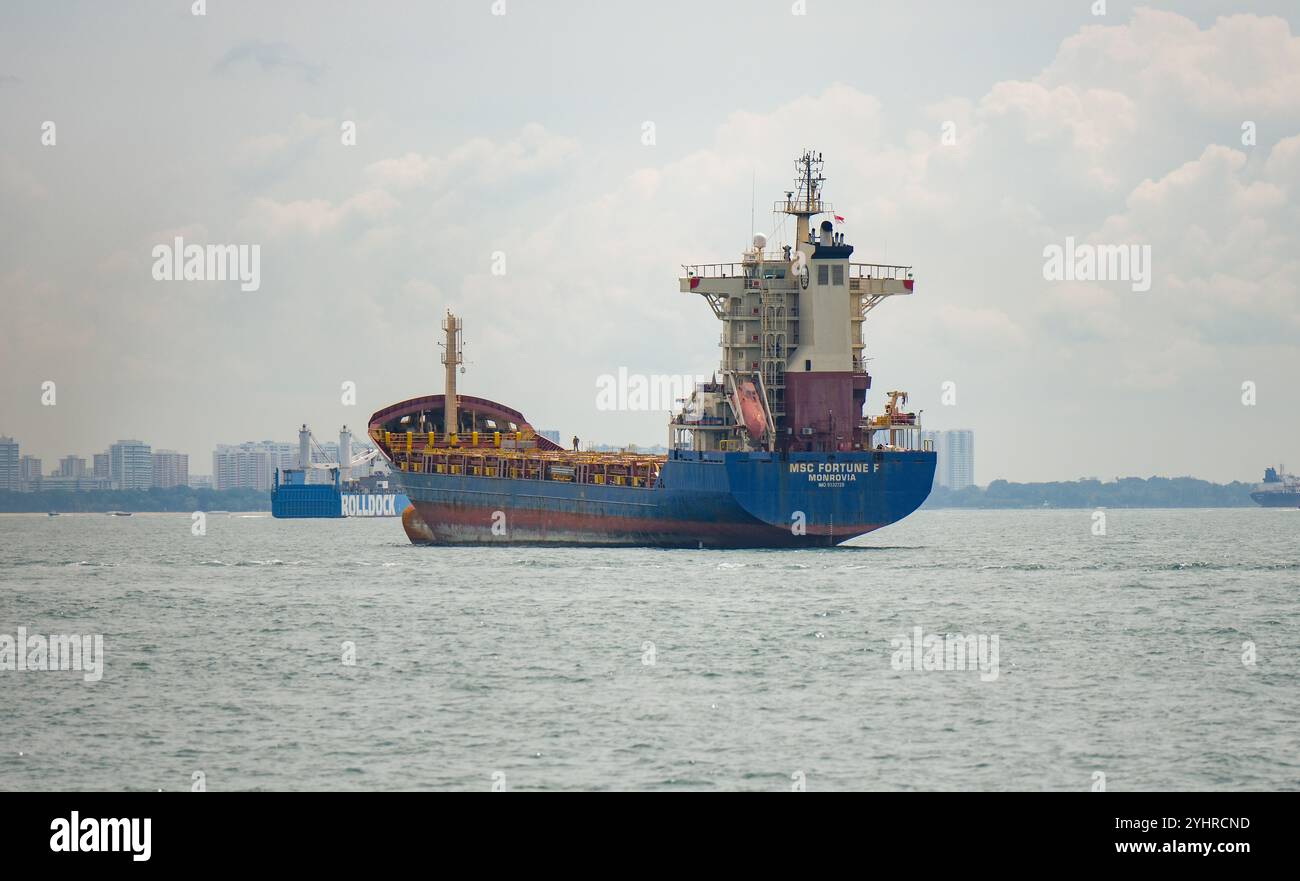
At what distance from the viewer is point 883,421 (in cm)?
6900

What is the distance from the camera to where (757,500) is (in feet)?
216

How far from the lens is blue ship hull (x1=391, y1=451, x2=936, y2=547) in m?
65.7

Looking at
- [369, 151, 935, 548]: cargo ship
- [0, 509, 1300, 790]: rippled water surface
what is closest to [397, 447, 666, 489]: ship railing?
[369, 151, 935, 548]: cargo ship

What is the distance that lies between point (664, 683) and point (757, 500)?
32448mm

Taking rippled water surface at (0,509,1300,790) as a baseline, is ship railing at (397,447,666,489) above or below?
above

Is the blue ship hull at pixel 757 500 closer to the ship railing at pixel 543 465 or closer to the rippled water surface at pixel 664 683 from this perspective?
the ship railing at pixel 543 465

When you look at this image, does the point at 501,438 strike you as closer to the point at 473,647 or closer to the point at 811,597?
the point at 811,597

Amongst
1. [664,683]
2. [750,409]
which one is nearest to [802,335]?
[750,409]

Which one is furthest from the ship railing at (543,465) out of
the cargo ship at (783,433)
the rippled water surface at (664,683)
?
the rippled water surface at (664,683)

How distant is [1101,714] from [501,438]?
63.1m

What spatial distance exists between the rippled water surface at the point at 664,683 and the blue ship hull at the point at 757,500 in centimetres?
429

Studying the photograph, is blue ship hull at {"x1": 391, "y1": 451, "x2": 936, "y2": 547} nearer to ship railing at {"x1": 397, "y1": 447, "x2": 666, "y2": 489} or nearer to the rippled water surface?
ship railing at {"x1": 397, "y1": 447, "x2": 666, "y2": 489}

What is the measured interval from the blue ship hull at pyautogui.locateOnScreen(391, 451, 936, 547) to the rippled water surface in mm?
4290
